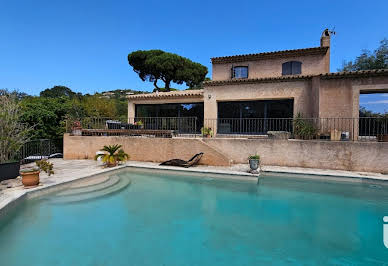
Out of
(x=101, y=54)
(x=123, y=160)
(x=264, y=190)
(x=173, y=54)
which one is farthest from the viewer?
(x=173, y=54)

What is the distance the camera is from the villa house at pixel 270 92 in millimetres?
12469

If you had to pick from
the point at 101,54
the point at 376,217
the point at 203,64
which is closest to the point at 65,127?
the point at 101,54

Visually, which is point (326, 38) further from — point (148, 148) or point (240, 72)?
point (148, 148)

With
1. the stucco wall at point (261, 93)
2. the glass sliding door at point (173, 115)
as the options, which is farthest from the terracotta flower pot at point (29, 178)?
the stucco wall at point (261, 93)

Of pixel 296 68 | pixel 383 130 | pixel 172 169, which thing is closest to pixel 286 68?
pixel 296 68

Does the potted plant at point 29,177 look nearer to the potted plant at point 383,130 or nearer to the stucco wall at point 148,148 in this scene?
the stucco wall at point 148,148

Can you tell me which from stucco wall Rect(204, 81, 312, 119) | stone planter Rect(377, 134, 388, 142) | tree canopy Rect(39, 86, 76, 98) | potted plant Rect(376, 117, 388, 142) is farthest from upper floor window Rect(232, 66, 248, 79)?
tree canopy Rect(39, 86, 76, 98)

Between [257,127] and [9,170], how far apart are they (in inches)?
592

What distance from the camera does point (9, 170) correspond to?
28.5 feet

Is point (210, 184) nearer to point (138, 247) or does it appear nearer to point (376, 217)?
point (138, 247)

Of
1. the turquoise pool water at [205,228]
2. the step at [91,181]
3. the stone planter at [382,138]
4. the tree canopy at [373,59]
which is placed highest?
the tree canopy at [373,59]

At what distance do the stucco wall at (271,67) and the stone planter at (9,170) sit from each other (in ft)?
51.3

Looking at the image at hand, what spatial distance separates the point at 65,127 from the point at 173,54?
22.1 m

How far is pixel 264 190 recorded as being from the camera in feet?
29.0
